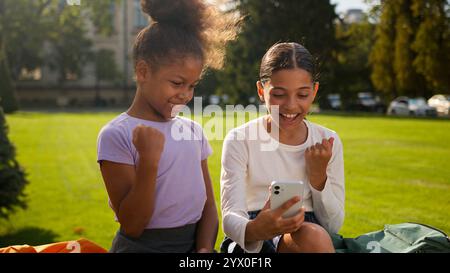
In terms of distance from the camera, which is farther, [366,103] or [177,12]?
[366,103]

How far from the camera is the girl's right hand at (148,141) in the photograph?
5.46 ft

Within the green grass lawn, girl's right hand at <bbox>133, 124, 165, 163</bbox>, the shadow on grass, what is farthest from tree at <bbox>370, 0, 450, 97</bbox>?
the shadow on grass

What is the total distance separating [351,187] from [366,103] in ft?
54.1

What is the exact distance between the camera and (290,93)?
6.62 ft

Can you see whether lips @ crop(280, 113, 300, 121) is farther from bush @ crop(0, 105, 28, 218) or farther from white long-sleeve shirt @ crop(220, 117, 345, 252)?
bush @ crop(0, 105, 28, 218)

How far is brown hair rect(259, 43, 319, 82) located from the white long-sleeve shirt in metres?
0.22

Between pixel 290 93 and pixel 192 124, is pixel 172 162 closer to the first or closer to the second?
pixel 192 124

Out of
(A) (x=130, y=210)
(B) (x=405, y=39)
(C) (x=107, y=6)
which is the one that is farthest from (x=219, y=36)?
(C) (x=107, y=6)

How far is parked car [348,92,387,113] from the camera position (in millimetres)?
19984

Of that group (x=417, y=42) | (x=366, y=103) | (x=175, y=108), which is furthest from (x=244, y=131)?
(x=366, y=103)

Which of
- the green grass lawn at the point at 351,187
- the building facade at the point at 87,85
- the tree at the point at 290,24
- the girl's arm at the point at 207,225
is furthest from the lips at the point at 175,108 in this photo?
the building facade at the point at 87,85

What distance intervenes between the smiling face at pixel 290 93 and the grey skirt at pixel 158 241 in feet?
1.77

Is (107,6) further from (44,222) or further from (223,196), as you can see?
(223,196)

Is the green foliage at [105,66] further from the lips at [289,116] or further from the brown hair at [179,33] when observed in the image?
the lips at [289,116]
